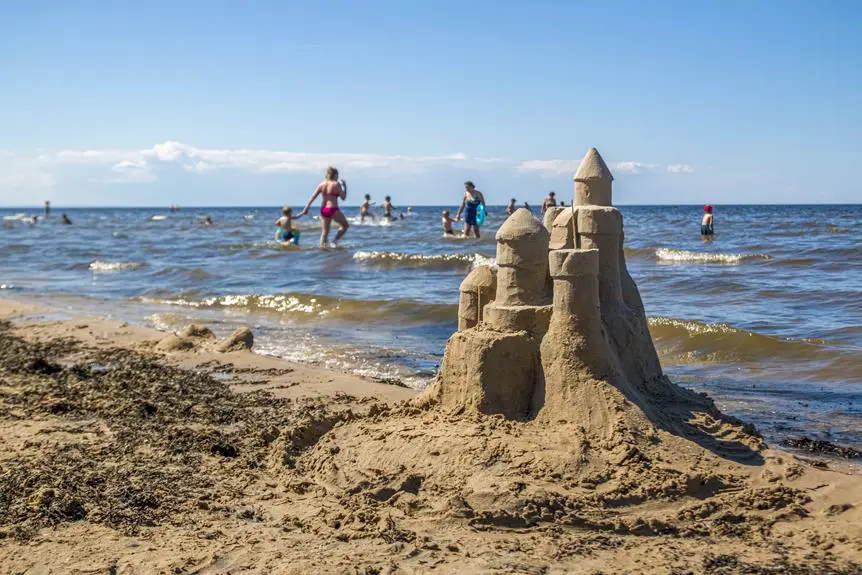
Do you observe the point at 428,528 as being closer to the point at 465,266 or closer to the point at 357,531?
the point at 357,531

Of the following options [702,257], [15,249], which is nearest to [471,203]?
[702,257]

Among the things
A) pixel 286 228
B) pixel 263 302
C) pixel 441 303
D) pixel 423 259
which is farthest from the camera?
pixel 286 228

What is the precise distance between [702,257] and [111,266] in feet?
42.7

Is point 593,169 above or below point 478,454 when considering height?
above

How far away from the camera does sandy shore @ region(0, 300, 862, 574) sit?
147 inches

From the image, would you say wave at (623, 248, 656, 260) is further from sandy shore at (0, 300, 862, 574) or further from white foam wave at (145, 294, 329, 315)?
sandy shore at (0, 300, 862, 574)

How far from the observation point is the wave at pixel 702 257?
18766 millimetres

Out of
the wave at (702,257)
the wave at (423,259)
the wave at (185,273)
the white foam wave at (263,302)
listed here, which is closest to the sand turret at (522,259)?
the white foam wave at (263,302)

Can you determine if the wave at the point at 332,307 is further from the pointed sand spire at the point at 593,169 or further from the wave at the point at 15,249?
the wave at the point at 15,249

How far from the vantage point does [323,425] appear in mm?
5543

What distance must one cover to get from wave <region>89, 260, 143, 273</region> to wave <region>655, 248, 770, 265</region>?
38.6ft

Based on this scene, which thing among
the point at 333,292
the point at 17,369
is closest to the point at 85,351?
the point at 17,369

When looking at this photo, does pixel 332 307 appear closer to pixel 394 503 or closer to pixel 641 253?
pixel 394 503

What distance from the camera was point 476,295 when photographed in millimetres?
5234
